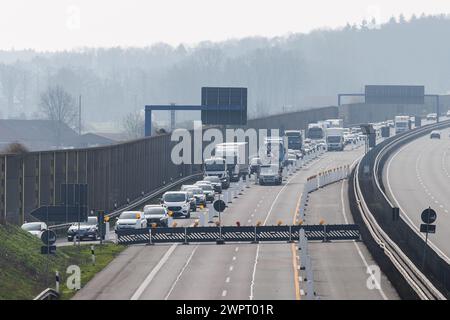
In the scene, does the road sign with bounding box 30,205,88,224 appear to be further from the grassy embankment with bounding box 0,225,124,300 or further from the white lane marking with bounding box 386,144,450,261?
the white lane marking with bounding box 386,144,450,261

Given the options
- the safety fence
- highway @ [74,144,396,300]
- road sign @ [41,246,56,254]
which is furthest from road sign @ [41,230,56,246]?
the safety fence

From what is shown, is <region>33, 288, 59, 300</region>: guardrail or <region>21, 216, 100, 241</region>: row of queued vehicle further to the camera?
<region>21, 216, 100, 241</region>: row of queued vehicle

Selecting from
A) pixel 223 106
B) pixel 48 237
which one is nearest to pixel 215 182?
pixel 223 106

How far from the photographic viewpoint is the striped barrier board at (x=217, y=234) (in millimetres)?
66562

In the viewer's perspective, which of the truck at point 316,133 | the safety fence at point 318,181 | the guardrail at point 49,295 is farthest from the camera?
the truck at point 316,133

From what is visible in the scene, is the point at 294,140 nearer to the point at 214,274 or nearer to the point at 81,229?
the point at 81,229

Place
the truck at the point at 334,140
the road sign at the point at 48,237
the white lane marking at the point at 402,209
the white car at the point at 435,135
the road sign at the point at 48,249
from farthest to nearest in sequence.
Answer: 1. the white car at the point at 435,135
2. the truck at the point at 334,140
3. the white lane marking at the point at 402,209
4. the road sign at the point at 48,237
5. the road sign at the point at 48,249

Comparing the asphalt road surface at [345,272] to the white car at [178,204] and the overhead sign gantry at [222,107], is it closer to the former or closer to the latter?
the white car at [178,204]

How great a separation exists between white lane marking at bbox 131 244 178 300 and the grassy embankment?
7.56 ft

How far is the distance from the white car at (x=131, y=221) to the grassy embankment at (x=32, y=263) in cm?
700

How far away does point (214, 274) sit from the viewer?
5356 cm

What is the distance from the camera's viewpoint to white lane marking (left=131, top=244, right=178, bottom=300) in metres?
47.8

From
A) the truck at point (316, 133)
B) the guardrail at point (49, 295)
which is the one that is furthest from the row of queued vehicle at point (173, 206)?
the truck at point (316, 133)
